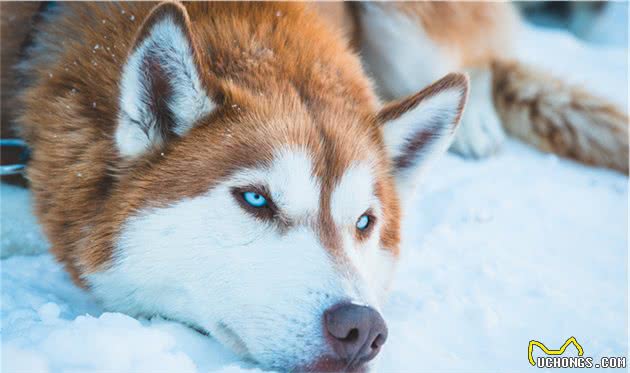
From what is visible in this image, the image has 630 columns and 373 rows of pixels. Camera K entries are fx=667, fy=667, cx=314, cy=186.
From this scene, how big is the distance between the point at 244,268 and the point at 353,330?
0.37m

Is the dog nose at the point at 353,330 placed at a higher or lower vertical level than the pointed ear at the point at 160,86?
lower

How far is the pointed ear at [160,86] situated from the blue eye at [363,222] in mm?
596

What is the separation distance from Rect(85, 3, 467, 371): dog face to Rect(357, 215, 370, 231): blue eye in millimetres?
20

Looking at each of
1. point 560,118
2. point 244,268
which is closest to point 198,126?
point 244,268

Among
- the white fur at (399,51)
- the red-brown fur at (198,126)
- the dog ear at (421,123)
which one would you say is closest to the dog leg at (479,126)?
the white fur at (399,51)

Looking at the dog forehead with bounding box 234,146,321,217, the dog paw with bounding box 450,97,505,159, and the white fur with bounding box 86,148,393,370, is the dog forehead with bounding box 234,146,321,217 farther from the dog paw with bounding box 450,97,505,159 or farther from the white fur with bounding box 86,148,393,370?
the dog paw with bounding box 450,97,505,159

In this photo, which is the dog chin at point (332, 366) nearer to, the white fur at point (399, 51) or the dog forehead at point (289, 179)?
the dog forehead at point (289, 179)

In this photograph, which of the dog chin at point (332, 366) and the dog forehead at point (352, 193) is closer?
the dog chin at point (332, 366)

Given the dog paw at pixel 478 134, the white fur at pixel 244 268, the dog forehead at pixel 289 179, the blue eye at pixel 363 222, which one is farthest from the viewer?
the dog paw at pixel 478 134

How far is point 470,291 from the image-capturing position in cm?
256

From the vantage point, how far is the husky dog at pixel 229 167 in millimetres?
1846

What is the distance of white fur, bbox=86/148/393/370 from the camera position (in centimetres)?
180

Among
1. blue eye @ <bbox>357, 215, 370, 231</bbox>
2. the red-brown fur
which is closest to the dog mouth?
the red-brown fur

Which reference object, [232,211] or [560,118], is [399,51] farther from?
[232,211]
